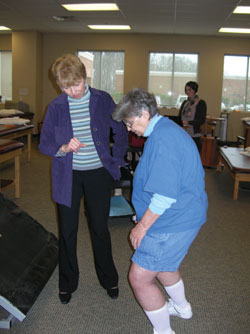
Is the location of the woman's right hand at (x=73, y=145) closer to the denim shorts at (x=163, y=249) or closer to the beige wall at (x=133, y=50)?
the denim shorts at (x=163, y=249)

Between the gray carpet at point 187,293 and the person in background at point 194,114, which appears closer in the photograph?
the gray carpet at point 187,293

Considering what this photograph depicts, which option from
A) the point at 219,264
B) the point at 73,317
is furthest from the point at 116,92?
the point at 73,317

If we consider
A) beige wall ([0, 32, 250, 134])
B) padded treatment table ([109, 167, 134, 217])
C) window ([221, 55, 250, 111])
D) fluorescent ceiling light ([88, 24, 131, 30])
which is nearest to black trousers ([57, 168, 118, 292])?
padded treatment table ([109, 167, 134, 217])

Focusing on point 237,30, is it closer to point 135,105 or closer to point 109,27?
point 109,27

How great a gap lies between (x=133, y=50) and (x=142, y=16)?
2.21 meters

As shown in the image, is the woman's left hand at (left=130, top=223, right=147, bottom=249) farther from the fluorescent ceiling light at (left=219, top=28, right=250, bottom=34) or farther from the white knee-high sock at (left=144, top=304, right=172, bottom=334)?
the fluorescent ceiling light at (left=219, top=28, right=250, bottom=34)

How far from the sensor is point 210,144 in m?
6.22

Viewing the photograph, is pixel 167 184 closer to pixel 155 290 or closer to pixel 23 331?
pixel 155 290

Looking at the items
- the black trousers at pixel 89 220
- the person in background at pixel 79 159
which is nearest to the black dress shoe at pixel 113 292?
the black trousers at pixel 89 220

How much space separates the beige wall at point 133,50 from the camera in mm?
9000

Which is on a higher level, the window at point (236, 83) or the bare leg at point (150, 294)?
the window at point (236, 83)

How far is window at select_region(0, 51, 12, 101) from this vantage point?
10.4 m

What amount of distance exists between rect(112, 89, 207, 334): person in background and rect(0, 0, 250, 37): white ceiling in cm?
531

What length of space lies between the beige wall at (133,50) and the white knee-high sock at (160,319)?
27.2ft
